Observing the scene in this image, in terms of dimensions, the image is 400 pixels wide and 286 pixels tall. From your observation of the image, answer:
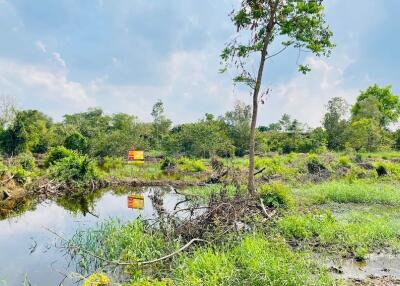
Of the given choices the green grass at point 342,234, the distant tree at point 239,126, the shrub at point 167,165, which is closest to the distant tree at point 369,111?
the distant tree at point 239,126

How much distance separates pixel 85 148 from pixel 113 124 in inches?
992

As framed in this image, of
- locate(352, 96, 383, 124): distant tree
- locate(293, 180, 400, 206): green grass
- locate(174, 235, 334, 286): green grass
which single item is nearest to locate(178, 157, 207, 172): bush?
locate(293, 180, 400, 206): green grass

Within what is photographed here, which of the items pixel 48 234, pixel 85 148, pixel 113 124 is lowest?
pixel 48 234

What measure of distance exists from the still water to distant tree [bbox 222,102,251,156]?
Answer: 28846 mm

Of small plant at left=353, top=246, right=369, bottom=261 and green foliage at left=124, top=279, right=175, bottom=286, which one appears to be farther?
small plant at left=353, top=246, right=369, bottom=261

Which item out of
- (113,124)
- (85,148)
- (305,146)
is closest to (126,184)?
(85,148)

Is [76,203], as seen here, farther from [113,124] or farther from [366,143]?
[113,124]

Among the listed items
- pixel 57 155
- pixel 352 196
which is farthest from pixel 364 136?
pixel 57 155

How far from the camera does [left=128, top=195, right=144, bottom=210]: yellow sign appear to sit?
16484 millimetres

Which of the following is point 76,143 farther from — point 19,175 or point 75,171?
point 19,175

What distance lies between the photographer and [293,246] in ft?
28.5

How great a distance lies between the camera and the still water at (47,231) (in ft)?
26.3

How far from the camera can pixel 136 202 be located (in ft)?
57.9

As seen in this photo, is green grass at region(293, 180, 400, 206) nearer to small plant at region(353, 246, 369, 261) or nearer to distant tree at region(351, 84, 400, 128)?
small plant at region(353, 246, 369, 261)
